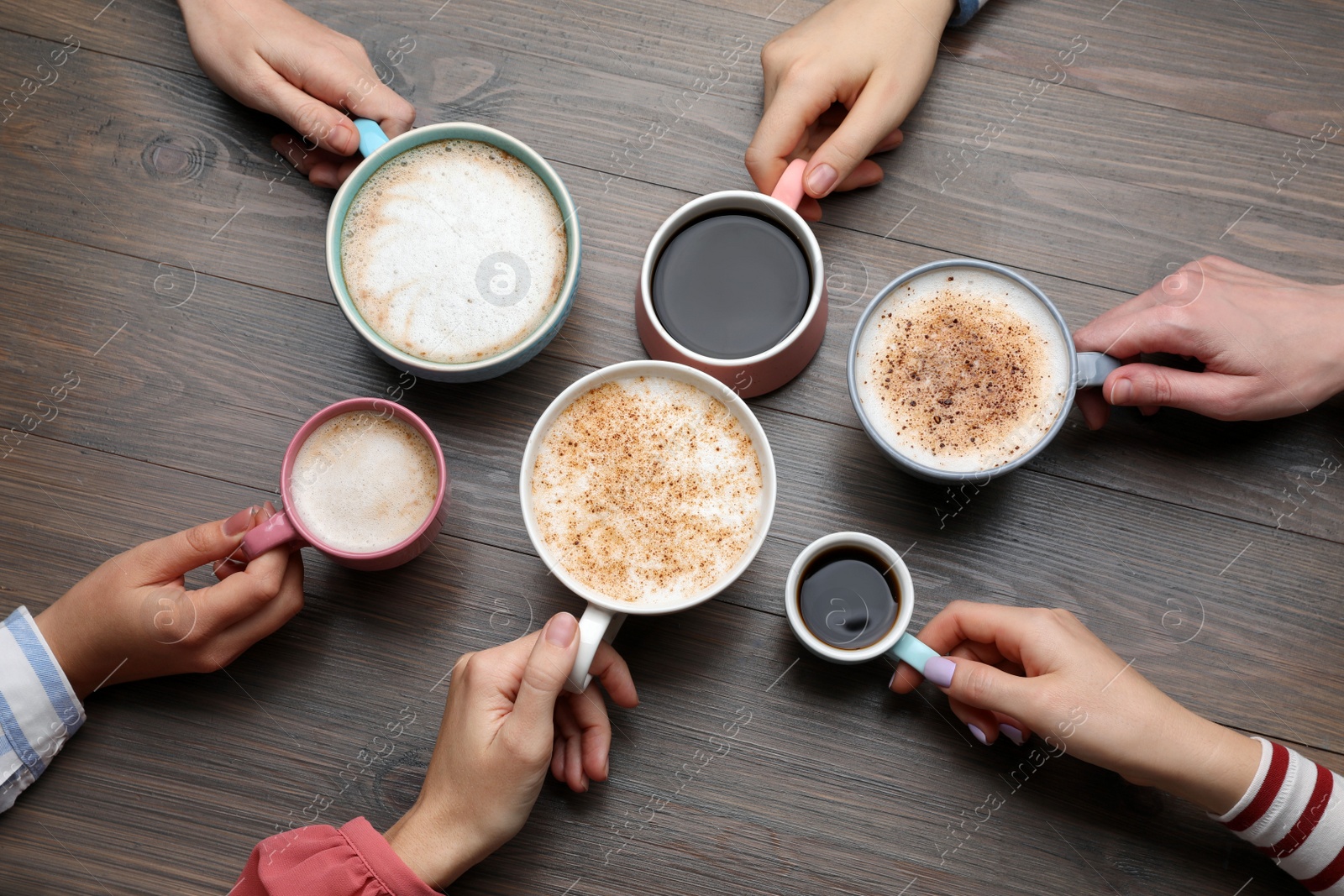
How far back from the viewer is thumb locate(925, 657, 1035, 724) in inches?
45.7

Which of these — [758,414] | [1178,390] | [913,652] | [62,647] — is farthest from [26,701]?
[1178,390]

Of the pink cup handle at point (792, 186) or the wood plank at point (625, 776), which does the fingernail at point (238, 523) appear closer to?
the wood plank at point (625, 776)

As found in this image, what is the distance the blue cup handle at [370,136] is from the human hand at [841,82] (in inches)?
21.6

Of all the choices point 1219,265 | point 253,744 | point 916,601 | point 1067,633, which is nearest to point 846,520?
point 916,601

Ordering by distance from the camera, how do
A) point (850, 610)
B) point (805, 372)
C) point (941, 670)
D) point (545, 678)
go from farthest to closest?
1. point (805, 372)
2. point (850, 610)
3. point (941, 670)
4. point (545, 678)

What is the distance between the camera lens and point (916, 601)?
53.6 inches

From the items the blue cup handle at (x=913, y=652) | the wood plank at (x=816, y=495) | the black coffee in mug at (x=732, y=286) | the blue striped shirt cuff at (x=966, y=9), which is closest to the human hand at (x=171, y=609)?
the wood plank at (x=816, y=495)

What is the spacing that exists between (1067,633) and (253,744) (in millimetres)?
1217

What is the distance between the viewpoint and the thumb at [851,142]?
1.27m

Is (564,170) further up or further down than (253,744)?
further up

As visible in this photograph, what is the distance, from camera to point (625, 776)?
1341mm

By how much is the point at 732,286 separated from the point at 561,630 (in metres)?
0.56

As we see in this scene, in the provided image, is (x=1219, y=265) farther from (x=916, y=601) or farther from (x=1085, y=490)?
(x=916, y=601)

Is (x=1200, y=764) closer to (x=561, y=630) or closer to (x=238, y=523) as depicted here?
(x=561, y=630)
